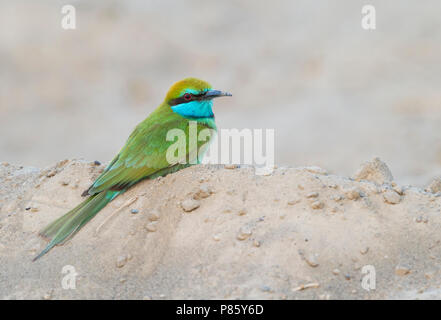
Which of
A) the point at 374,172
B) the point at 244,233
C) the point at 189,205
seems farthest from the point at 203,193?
the point at 374,172

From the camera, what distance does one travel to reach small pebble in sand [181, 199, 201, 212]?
137 inches

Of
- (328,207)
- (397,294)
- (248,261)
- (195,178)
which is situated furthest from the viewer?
(195,178)

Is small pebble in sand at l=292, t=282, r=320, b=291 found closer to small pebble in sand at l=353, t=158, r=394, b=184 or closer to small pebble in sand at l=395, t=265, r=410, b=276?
small pebble in sand at l=395, t=265, r=410, b=276

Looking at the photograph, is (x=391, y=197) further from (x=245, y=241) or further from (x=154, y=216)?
(x=154, y=216)

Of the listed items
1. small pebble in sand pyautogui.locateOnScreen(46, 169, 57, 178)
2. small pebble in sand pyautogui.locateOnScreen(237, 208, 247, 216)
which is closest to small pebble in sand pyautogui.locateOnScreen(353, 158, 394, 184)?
small pebble in sand pyautogui.locateOnScreen(237, 208, 247, 216)

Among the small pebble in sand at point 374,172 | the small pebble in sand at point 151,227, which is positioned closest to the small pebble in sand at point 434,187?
the small pebble in sand at point 374,172

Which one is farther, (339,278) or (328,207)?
(328,207)

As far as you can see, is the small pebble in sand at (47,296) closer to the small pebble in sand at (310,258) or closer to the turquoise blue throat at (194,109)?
the small pebble in sand at (310,258)

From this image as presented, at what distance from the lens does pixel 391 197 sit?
3449 mm

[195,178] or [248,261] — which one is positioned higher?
[195,178]

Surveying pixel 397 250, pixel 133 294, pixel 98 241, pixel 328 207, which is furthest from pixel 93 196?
pixel 397 250

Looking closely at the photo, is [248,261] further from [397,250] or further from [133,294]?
[397,250]

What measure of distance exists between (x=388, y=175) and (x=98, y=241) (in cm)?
184

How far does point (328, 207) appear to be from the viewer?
3.37 meters
